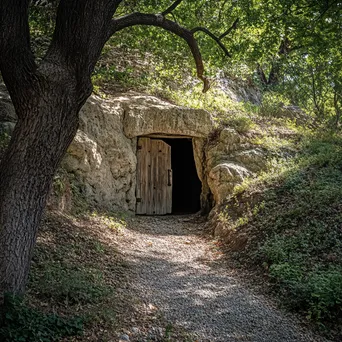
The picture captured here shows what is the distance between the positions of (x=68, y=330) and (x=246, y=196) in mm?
7077

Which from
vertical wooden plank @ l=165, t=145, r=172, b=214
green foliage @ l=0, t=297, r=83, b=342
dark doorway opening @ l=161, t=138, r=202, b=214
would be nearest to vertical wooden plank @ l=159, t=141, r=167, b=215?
vertical wooden plank @ l=165, t=145, r=172, b=214

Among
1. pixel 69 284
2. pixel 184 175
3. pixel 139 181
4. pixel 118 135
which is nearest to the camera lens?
pixel 69 284

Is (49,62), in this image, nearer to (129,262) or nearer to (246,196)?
(129,262)

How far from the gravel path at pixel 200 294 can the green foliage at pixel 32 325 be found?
1444mm

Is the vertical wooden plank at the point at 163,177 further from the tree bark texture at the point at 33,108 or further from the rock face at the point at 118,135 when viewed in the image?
the tree bark texture at the point at 33,108

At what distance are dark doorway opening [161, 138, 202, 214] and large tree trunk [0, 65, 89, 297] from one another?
13352 mm

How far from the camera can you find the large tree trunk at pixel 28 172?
173 inches

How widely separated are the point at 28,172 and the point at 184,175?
15274 millimetres

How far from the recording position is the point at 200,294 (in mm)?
6141

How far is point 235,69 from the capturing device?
1641 centimetres

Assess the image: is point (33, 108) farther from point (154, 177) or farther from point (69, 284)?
point (154, 177)

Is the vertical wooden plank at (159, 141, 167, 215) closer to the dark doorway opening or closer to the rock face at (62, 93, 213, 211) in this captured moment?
the rock face at (62, 93, 213, 211)

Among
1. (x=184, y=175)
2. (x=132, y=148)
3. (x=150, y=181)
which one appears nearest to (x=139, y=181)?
(x=150, y=181)

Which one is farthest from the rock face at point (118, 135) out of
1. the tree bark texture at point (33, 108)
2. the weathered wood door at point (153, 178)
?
the tree bark texture at point (33, 108)
